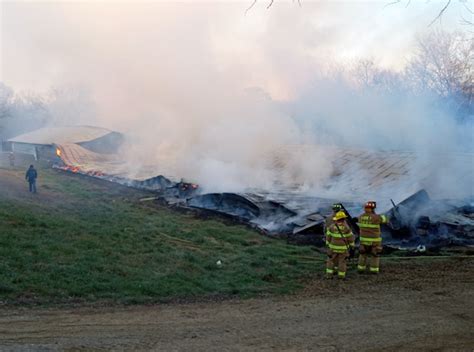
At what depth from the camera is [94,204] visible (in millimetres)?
17000

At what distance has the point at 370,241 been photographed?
9.15m

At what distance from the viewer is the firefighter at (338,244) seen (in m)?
8.68

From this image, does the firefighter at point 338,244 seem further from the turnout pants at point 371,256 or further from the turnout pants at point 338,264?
the turnout pants at point 371,256

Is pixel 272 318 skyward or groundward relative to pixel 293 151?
groundward

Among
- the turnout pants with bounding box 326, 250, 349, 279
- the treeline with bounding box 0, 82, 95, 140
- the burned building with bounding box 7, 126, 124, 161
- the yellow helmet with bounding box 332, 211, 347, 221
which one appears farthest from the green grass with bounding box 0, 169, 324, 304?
the treeline with bounding box 0, 82, 95, 140

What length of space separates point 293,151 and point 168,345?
16.7 m

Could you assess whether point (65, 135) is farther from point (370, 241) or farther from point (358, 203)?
point (370, 241)

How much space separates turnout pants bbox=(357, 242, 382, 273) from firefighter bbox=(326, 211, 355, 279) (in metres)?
0.43

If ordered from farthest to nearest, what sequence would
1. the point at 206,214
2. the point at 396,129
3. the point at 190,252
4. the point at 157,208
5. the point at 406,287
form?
1. the point at 396,129
2. the point at 157,208
3. the point at 206,214
4. the point at 190,252
5. the point at 406,287

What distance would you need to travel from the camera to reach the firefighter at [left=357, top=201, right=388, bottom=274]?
905 centimetres

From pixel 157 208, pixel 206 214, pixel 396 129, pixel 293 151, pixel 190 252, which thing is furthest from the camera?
pixel 293 151

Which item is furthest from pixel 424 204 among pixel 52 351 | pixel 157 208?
pixel 52 351

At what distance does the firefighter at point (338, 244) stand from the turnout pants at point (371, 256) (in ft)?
1.43

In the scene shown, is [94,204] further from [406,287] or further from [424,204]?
Answer: [406,287]
